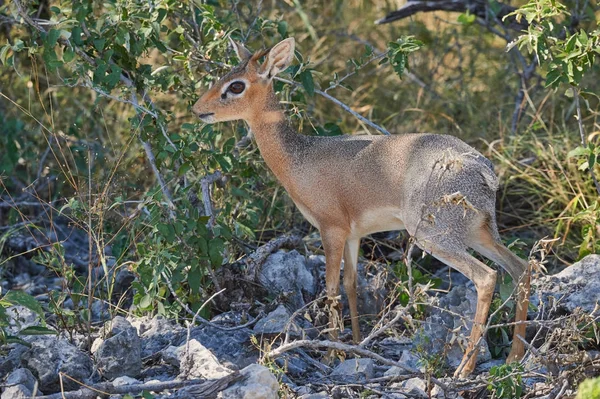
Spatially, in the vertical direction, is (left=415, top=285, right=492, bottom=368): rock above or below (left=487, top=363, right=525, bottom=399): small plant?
below

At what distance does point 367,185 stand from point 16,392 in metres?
2.51

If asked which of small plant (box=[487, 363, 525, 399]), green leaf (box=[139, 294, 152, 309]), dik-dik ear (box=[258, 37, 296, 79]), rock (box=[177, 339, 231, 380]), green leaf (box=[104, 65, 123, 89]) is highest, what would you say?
green leaf (box=[104, 65, 123, 89])

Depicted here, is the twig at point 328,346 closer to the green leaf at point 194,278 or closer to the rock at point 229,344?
the rock at point 229,344

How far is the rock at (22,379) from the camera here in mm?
4805

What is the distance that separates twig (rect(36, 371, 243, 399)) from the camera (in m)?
4.57

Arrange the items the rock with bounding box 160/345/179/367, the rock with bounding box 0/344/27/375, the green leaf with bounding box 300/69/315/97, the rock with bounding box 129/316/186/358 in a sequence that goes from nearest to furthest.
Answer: the rock with bounding box 0/344/27/375 → the rock with bounding box 160/345/179/367 → the rock with bounding box 129/316/186/358 → the green leaf with bounding box 300/69/315/97

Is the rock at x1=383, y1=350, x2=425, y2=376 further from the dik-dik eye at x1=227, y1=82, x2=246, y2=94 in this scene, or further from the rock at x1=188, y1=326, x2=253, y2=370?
the dik-dik eye at x1=227, y1=82, x2=246, y2=94

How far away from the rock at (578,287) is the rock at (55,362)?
2722 millimetres

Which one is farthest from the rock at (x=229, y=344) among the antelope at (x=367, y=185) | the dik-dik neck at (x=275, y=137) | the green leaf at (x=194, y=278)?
the dik-dik neck at (x=275, y=137)

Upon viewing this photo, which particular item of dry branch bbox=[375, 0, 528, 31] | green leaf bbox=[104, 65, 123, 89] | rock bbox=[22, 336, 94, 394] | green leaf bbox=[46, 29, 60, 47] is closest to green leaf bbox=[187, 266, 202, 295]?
rock bbox=[22, 336, 94, 394]

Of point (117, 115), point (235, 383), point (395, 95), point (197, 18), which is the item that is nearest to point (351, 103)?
point (395, 95)

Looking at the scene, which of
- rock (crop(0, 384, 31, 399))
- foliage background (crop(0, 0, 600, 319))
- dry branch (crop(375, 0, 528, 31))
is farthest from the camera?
dry branch (crop(375, 0, 528, 31))

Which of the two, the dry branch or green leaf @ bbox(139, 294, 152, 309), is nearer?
green leaf @ bbox(139, 294, 152, 309)

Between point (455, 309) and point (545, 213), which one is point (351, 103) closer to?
point (545, 213)
